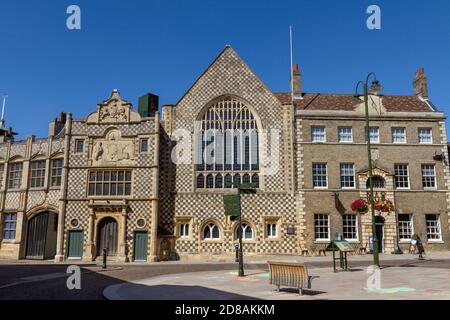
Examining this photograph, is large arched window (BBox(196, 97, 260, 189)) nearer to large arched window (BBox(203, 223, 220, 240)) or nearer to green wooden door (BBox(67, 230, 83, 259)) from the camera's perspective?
large arched window (BBox(203, 223, 220, 240))

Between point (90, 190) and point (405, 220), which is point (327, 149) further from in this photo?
point (90, 190)

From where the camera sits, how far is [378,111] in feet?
100

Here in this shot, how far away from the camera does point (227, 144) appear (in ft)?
98.3

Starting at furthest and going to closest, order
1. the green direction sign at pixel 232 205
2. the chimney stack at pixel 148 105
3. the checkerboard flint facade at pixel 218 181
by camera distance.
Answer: the chimney stack at pixel 148 105 < the checkerboard flint facade at pixel 218 181 < the green direction sign at pixel 232 205

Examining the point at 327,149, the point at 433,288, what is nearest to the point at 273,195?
the point at 327,149

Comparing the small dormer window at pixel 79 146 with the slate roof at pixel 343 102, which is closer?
the small dormer window at pixel 79 146

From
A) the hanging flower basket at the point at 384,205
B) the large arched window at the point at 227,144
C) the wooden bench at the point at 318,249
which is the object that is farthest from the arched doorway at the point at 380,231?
the large arched window at the point at 227,144

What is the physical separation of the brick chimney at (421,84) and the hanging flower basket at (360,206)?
11927mm

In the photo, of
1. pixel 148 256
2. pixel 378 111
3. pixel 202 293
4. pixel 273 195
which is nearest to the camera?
pixel 202 293

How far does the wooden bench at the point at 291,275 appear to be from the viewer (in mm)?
10492

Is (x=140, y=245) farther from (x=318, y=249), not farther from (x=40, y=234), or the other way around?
(x=318, y=249)

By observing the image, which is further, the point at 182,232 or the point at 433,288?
the point at 182,232

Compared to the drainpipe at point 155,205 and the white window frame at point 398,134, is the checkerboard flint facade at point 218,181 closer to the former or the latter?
the drainpipe at point 155,205
